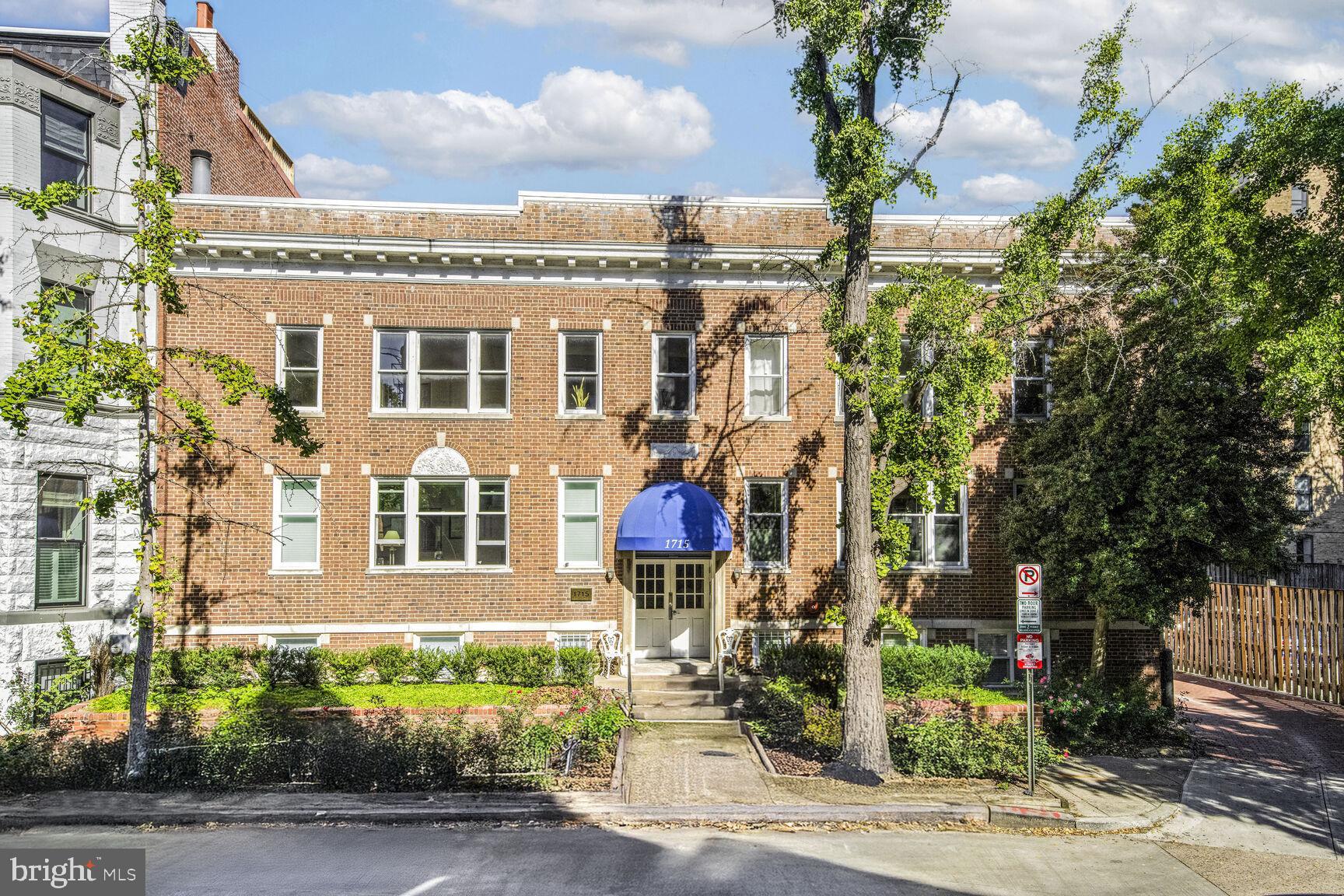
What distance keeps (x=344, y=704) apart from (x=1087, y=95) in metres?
15.3

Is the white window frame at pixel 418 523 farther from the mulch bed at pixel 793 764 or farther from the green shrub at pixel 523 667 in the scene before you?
the mulch bed at pixel 793 764

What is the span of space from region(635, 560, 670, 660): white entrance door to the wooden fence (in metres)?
9.98

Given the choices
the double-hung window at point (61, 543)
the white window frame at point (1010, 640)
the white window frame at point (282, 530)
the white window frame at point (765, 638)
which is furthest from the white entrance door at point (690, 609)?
the double-hung window at point (61, 543)

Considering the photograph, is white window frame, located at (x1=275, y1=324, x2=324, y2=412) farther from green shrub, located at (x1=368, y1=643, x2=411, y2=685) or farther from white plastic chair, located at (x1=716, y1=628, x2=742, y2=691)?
white plastic chair, located at (x1=716, y1=628, x2=742, y2=691)

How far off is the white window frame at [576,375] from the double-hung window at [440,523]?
2.05 meters

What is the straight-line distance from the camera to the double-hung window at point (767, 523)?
19578 mm

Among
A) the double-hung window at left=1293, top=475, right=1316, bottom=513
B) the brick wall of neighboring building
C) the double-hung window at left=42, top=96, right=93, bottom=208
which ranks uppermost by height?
the brick wall of neighboring building

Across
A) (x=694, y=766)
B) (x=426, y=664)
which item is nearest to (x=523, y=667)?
(x=426, y=664)

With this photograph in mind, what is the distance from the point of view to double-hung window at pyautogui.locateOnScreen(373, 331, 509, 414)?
19.4m

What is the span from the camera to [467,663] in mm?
17766

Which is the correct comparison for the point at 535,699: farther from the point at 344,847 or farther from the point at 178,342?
the point at 178,342

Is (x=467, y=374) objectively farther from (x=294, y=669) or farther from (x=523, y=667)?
(x=294, y=669)

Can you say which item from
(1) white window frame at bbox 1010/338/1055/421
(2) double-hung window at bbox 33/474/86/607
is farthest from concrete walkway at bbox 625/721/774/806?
(2) double-hung window at bbox 33/474/86/607

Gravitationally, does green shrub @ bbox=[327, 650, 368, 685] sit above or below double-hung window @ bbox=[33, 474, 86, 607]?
below
